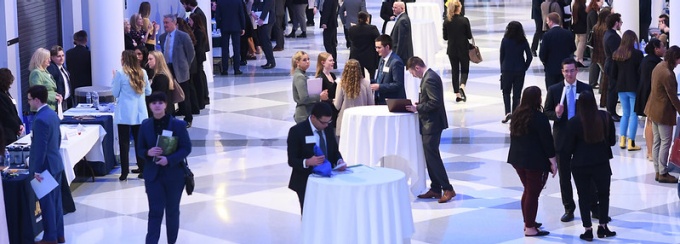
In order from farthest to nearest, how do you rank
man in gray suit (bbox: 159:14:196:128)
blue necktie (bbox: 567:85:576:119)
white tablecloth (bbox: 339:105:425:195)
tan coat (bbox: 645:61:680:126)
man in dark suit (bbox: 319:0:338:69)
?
man in dark suit (bbox: 319:0:338:69) → man in gray suit (bbox: 159:14:196:128) → tan coat (bbox: 645:61:680:126) → white tablecloth (bbox: 339:105:425:195) → blue necktie (bbox: 567:85:576:119)

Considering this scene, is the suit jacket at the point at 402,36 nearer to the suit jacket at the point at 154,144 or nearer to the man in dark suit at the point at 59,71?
the man in dark suit at the point at 59,71

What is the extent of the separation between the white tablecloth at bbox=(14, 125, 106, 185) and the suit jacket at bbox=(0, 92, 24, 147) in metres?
0.10

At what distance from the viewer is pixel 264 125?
14883mm

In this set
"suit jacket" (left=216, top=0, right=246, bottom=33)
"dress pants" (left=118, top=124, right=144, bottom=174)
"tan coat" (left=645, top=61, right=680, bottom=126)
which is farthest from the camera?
"suit jacket" (left=216, top=0, right=246, bottom=33)

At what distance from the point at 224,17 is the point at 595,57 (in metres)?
6.36

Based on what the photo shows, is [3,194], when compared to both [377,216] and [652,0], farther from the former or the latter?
[652,0]

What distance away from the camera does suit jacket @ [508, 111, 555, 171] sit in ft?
29.7

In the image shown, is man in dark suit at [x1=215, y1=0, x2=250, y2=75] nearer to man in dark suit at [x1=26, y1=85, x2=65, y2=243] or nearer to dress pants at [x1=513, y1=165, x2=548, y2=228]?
man in dark suit at [x1=26, y1=85, x2=65, y2=243]

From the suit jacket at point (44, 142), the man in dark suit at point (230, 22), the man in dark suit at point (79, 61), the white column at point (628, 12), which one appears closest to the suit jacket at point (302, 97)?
the suit jacket at point (44, 142)

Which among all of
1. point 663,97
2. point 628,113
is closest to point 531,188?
point 663,97

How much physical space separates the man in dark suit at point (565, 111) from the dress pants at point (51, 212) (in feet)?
12.5

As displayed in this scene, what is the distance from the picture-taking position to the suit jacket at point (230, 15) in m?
19.2

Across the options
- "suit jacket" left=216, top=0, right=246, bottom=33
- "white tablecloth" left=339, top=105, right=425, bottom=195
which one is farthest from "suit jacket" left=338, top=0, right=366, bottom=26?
"white tablecloth" left=339, top=105, right=425, bottom=195

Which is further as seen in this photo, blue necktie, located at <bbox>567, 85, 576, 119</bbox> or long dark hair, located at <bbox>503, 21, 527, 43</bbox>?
long dark hair, located at <bbox>503, 21, 527, 43</bbox>
